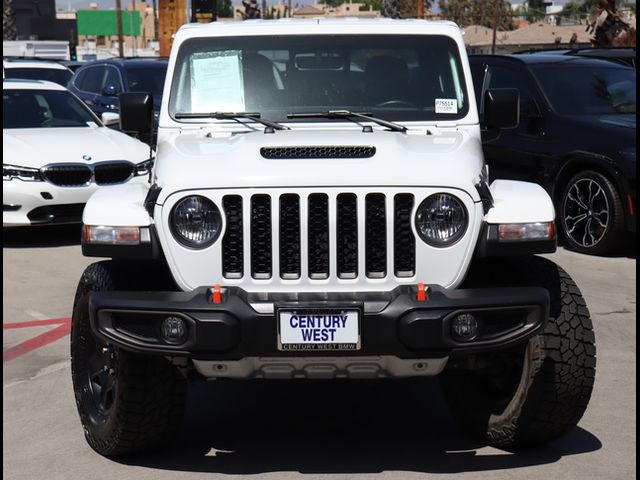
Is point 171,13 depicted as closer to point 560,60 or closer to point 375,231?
point 560,60

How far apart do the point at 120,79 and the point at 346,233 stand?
520 inches

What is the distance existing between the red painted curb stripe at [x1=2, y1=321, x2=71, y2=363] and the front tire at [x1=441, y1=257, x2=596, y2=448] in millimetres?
3185

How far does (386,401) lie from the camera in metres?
6.46

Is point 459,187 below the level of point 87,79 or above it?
above

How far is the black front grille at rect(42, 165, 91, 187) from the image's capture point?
1182 cm

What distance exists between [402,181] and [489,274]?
2.31 feet

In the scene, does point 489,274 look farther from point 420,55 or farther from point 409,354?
point 420,55

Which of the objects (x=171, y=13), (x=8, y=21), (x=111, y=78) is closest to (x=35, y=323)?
(x=111, y=78)

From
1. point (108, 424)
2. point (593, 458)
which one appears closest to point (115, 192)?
point (108, 424)

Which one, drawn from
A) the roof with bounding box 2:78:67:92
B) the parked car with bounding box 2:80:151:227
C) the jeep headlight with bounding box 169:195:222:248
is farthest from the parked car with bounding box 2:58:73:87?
the jeep headlight with bounding box 169:195:222:248

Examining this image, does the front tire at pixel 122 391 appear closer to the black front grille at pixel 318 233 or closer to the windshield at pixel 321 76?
the black front grille at pixel 318 233

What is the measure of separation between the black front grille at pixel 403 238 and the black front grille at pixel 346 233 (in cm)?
17

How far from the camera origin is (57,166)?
11836mm

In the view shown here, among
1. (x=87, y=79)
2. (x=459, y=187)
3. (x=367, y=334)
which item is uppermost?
(x=459, y=187)
